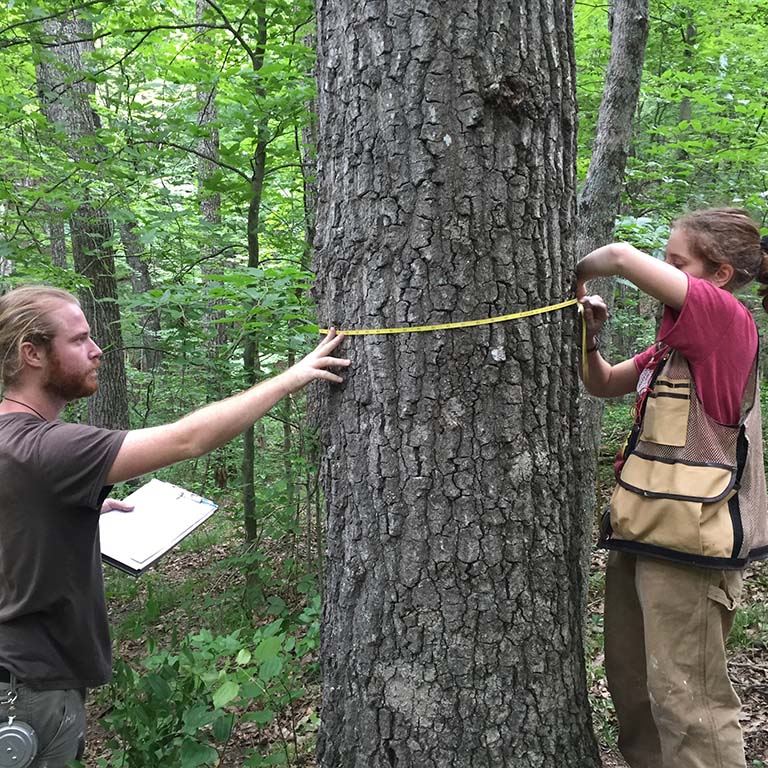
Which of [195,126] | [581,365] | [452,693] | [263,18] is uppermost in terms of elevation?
[263,18]

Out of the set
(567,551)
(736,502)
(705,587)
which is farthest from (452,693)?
(736,502)

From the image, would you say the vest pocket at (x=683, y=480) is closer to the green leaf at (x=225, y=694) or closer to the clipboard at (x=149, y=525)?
the green leaf at (x=225, y=694)

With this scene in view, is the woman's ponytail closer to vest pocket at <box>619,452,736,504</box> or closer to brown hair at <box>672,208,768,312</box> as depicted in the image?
brown hair at <box>672,208,768,312</box>

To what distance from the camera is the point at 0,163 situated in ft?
19.2

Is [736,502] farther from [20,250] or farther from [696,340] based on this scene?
[20,250]

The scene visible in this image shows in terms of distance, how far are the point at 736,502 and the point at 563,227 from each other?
3.52 feet

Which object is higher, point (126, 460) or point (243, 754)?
point (126, 460)

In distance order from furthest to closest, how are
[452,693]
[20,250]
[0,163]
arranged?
[0,163]
[20,250]
[452,693]

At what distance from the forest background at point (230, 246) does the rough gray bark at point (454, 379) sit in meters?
0.46

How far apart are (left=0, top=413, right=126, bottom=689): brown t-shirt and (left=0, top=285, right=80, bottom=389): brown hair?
190 mm

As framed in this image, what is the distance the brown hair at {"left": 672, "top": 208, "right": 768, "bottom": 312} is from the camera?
7.04 feet

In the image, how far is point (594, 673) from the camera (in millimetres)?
3480

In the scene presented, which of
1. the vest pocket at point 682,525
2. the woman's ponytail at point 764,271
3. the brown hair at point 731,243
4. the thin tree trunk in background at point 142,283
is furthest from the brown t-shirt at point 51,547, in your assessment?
the thin tree trunk in background at point 142,283

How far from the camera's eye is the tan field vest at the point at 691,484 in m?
1.97
